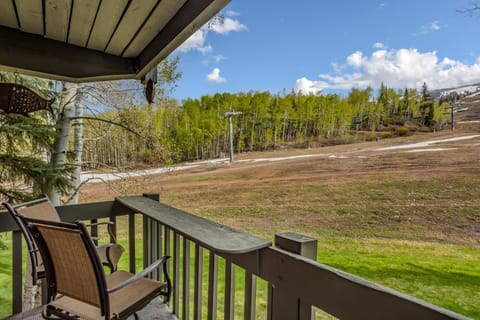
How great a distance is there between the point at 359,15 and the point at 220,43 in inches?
229

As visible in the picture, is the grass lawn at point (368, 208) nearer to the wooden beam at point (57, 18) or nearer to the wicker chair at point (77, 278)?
the wicker chair at point (77, 278)

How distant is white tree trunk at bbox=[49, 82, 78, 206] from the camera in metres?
3.91

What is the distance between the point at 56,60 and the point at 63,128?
8.45 feet

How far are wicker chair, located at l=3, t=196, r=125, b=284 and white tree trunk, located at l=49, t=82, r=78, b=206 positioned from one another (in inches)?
81.1

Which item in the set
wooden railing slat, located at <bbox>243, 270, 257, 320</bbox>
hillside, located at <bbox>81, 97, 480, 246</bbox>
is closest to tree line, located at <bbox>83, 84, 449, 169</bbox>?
hillside, located at <bbox>81, 97, 480, 246</bbox>

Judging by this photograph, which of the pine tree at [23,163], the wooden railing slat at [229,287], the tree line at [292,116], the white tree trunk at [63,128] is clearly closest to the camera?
the wooden railing slat at [229,287]

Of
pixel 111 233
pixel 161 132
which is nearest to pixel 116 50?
pixel 111 233

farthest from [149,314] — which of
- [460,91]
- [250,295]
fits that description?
[460,91]

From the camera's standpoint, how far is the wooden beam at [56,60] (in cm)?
175

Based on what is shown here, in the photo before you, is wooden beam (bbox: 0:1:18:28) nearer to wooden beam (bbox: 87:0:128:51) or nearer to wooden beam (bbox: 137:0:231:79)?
wooden beam (bbox: 87:0:128:51)

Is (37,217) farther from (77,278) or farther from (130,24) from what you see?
(130,24)

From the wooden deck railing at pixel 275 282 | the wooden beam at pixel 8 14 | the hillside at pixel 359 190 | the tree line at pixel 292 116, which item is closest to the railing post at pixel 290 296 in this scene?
the wooden deck railing at pixel 275 282

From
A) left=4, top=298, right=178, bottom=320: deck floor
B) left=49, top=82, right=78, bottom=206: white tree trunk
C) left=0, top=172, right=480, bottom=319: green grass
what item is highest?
left=49, top=82, right=78, bottom=206: white tree trunk

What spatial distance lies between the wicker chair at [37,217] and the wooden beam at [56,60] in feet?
2.62
